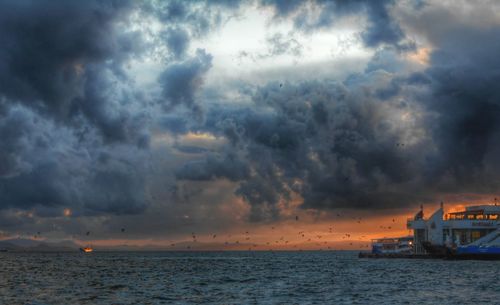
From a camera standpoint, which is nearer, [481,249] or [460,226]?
[481,249]

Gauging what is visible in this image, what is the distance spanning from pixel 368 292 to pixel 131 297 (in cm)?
3339

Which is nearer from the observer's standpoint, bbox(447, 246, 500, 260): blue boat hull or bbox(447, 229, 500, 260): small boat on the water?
bbox(447, 246, 500, 260): blue boat hull

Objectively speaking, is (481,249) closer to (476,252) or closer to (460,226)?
(476,252)

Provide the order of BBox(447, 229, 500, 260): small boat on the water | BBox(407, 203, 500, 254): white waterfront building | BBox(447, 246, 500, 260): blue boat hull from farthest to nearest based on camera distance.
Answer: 1. BBox(407, 203, 500, 254): white waterfront building
2. BBox(447, 229, 500, 260): small boat on the water
3. BBox(447, 246, 500, 260): blue boat hull

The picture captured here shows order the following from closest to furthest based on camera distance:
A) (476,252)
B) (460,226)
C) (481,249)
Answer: (481,249) < (476,252) < (460,226)

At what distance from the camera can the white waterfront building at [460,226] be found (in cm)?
18412

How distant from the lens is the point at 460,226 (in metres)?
185

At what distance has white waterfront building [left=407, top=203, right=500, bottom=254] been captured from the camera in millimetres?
184125

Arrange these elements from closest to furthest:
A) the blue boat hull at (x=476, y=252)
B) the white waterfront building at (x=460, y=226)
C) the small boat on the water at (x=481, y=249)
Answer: the blue boat hull at (x=476, y=252) < the small boat on the water at (x=481, y=249) < the white waterfront building at (x=460, y=226)

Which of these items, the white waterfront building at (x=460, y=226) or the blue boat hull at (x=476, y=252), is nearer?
the blue boat hull at (x=476, y=252)

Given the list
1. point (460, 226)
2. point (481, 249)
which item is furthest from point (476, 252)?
point (460, 226)

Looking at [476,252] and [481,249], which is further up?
[481,249]

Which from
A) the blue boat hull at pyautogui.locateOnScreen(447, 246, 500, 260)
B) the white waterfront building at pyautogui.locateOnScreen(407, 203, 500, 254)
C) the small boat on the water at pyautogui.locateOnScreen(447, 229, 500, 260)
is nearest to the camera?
the blue boat hull at pyautogui.locateOnScreen(447, 246, 500, 260)

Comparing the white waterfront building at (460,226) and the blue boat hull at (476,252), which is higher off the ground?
the white waterfront building at (460,226)
